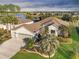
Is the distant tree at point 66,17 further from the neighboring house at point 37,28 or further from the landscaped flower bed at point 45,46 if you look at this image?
the landscaped flower bed at point 45,46

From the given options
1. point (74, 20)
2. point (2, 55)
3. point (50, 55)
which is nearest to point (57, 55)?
point (50, 55)

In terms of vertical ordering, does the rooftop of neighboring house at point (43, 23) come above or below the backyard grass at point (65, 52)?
above

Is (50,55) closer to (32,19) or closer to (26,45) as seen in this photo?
(26,45)

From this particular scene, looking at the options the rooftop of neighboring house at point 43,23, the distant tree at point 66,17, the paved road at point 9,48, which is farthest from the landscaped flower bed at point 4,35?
the distant tree at point 66,17

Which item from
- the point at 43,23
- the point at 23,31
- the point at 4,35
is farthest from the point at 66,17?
the point at 4,35

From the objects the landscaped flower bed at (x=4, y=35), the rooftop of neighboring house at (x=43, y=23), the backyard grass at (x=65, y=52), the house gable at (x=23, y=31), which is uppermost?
the rooftop of neighboring house at (x=43, y=23)

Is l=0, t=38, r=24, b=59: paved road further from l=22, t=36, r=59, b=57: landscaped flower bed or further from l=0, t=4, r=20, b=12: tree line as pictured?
l=0, t=4, r=20, b=12: tree line

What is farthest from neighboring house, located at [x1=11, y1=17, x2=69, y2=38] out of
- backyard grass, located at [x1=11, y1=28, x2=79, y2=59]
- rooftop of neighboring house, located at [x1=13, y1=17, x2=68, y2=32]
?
backyard grass, located at [x1=11, y1=28, x2=79, y2=59]
